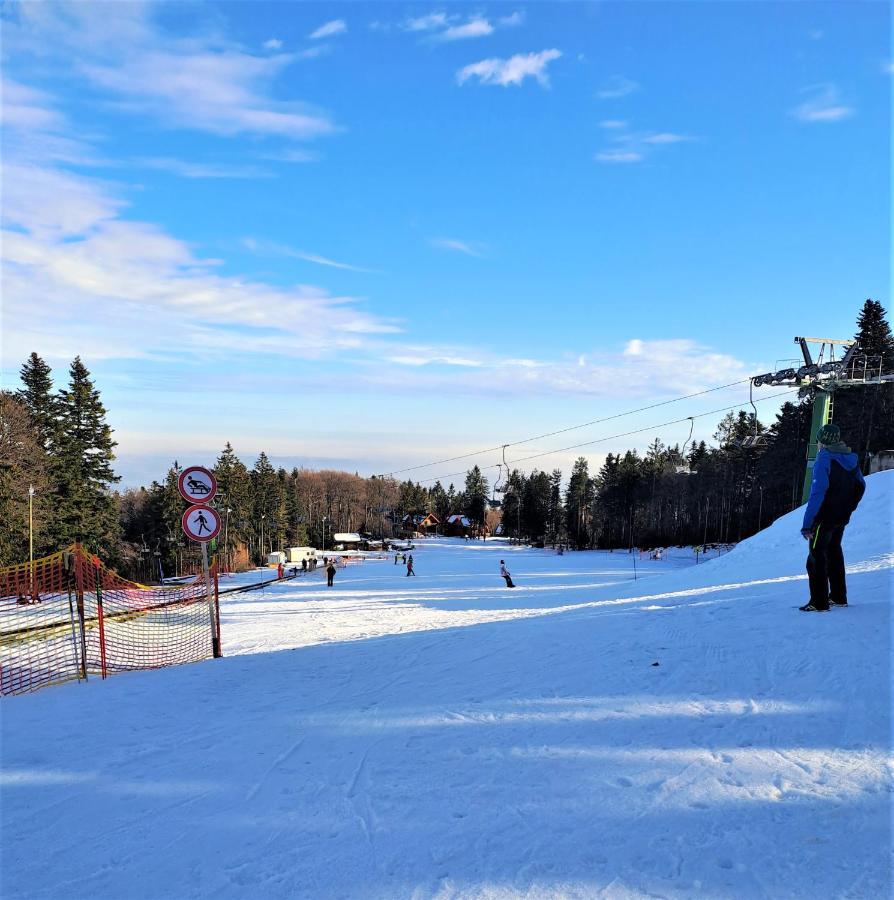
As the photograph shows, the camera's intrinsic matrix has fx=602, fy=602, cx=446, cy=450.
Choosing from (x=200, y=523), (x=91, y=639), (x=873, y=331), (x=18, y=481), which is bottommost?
(x=91, y=639)

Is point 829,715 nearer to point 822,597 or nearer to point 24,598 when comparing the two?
point 822,597

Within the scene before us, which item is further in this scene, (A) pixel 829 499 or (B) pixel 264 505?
(B) pixel 264 505

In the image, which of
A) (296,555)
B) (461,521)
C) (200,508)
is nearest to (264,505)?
(296,555)

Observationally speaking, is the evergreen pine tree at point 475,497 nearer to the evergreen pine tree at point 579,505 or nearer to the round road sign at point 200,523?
the evergreen pine tree at point 579,505

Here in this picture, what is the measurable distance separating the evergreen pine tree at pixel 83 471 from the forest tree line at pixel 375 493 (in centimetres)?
9

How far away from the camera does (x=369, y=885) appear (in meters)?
3.16

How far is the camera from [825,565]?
26.7 feet

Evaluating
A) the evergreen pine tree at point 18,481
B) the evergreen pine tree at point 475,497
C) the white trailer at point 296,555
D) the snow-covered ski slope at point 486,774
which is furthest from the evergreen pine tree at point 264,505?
the snow-covered ski slope at point 486,774

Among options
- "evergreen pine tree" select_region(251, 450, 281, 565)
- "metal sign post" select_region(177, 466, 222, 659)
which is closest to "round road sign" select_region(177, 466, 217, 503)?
"metal sign post" select_region(177, 466, 222, 659)

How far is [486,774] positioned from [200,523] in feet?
22.8

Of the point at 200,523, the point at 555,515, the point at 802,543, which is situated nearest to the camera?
the point at 200,523

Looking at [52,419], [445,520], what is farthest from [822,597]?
[445,520]

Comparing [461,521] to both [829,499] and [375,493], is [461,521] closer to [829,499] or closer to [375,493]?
[375,493]

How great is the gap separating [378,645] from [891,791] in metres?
7.93
